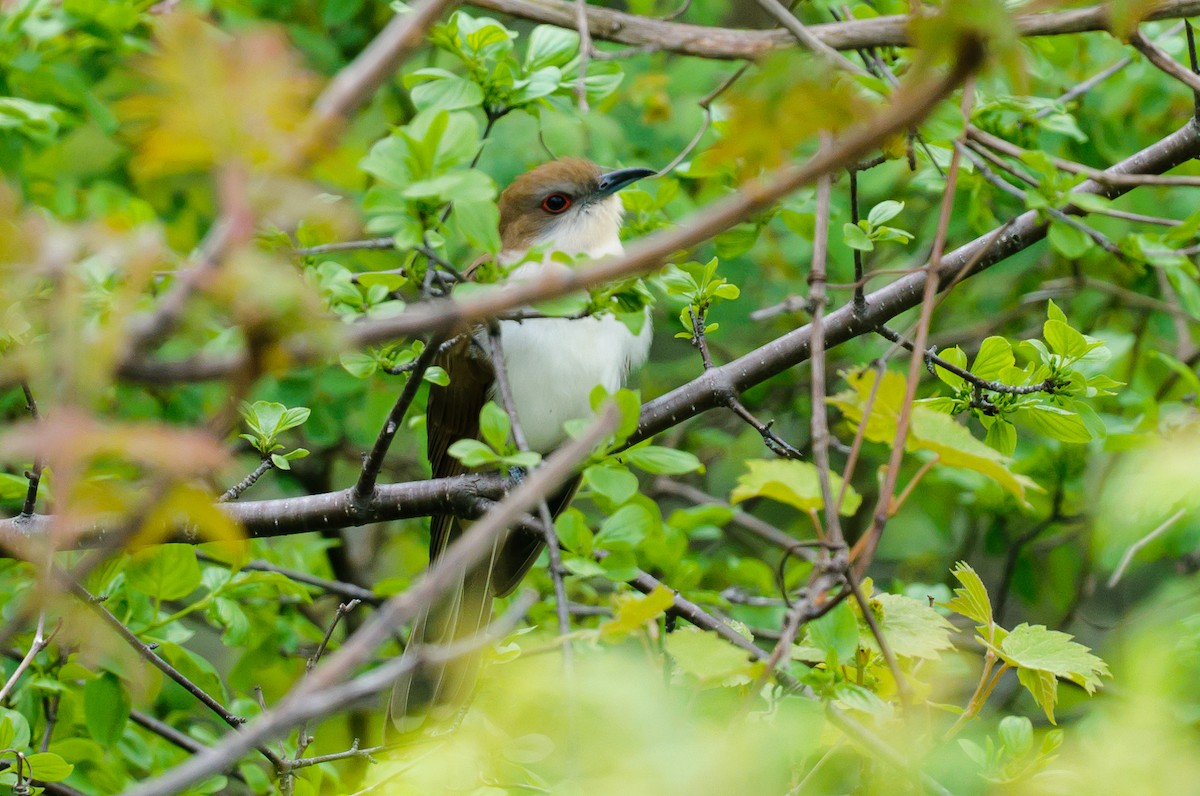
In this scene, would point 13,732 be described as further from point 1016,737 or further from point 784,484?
point 1016,737

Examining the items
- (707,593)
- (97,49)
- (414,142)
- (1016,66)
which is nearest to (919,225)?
(707,593)

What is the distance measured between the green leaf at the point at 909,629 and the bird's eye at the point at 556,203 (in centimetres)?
291

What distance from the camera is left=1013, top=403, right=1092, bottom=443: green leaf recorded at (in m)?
2.54

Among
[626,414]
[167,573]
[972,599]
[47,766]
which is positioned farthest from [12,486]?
[972,599]

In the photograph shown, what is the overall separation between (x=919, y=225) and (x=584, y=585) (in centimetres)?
227

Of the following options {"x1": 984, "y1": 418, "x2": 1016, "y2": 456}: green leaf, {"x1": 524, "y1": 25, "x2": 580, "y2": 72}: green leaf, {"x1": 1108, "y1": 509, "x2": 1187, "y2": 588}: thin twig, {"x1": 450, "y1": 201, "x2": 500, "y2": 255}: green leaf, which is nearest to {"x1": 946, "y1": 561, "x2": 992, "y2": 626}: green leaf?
{"x1": 1108, "y1": 509, "x2": 1187, "y2": 588}: thin twig

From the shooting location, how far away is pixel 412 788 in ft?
5.94

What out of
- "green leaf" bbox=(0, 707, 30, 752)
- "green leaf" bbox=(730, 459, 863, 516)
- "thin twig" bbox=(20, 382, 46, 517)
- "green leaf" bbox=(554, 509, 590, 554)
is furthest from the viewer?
"green leaf" bbox=(0, 707, 30, 752)

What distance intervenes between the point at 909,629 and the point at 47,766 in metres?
1.83

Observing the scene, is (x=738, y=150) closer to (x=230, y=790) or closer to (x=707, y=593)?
(x=707, y=593)

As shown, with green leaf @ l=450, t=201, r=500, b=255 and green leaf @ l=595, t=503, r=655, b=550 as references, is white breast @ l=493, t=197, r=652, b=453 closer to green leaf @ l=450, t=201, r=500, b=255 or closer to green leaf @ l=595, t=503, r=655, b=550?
green leaf @ l=595, t=503, r=655, b=550

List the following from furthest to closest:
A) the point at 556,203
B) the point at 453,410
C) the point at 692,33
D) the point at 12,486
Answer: the point at 556,203 < the point at 453,410 < the point at 692,33 < the point at 12,486

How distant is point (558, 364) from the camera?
4.36 meters

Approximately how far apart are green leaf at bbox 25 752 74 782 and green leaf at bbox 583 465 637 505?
1.37 metres
